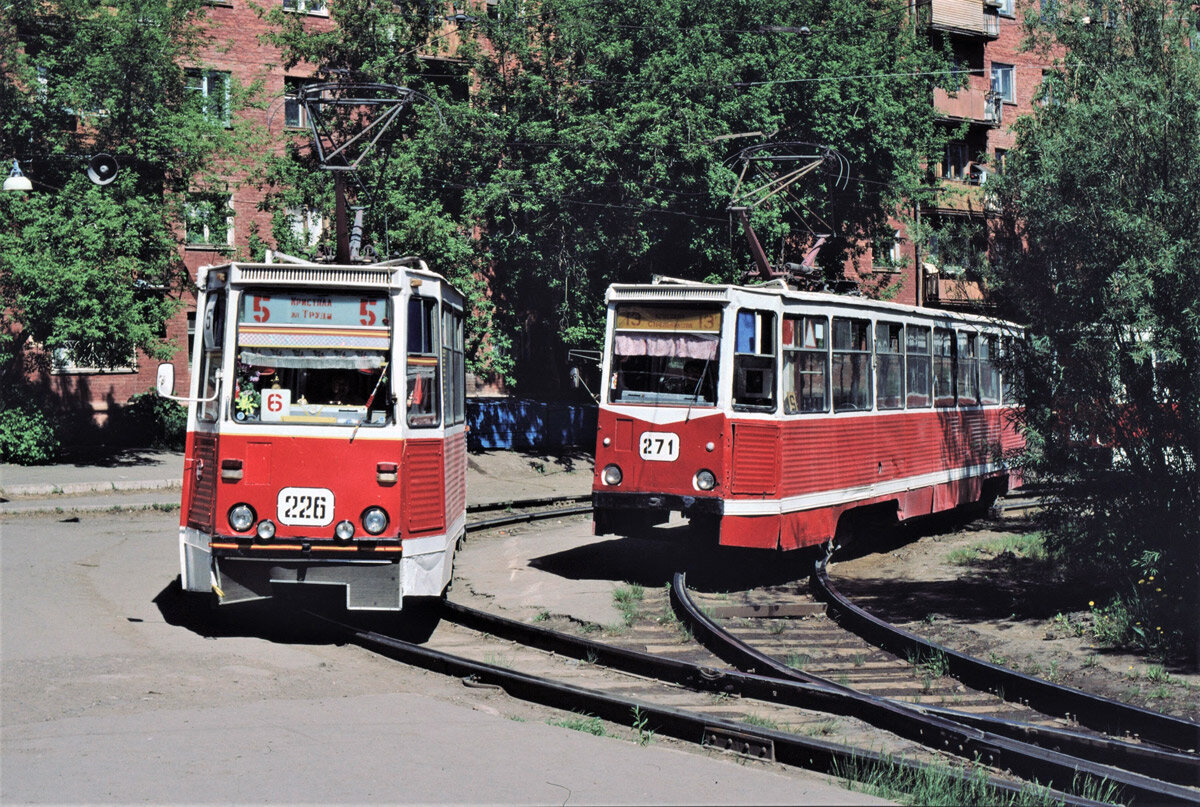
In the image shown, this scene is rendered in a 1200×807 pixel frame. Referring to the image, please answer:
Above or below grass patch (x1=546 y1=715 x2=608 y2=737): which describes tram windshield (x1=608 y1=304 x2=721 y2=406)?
above

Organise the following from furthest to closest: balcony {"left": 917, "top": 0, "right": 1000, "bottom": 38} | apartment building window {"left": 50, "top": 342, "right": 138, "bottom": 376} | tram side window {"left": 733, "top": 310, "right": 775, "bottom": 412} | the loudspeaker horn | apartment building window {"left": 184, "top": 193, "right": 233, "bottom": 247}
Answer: balcony {"left": 917, "top": 0, "right": 1000, "bottom": 38} → apartment building window {"left": 184, "top": 193, "right": 233, "bottom": 247} → the loudspeaker horn → apartment building window {"left": 50, "top": 342, "right": 138, "bottom": 376} → tram side window {"left": 733, "top": 310, "right": 775, "bottom": 412}

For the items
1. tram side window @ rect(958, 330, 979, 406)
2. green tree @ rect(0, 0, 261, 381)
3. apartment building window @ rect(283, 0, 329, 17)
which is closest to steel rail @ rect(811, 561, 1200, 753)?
tram side window @ rect(958, 330, 979, 406)

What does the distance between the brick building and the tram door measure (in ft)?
23.4

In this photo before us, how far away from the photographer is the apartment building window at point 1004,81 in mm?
49781

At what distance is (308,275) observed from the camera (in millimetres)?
10391

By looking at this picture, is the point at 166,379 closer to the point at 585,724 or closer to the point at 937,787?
the point at 585,724

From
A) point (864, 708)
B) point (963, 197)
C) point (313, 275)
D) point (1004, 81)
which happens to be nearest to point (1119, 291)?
point (864, 708)

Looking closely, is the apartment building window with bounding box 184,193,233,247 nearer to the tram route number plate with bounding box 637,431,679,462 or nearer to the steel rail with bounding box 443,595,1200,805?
the tram route number plate with bounding box 637,431,679,462

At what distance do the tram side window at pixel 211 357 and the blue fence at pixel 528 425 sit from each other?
2214cm

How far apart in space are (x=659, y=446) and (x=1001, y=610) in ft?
12.7

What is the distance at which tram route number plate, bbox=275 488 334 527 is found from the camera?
1030 centimetres

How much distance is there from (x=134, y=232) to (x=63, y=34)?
5.43m

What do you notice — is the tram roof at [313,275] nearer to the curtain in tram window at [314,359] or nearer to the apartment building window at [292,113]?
the curtain in tram window at [314,359]

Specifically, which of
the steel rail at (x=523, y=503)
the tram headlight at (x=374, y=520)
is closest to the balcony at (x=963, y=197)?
the tram headlight at (x=374, y=520)
